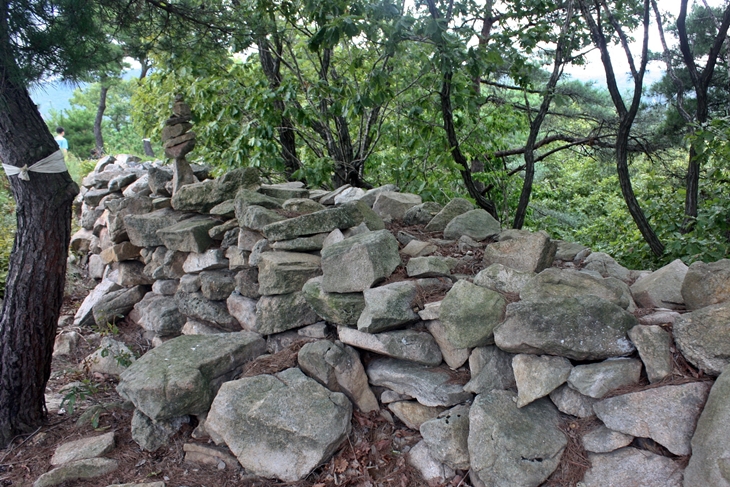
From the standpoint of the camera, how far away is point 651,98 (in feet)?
27.7

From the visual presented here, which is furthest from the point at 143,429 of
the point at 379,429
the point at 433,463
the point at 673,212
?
the point at 673,212

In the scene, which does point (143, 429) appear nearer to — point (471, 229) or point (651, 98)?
point (471, 229)

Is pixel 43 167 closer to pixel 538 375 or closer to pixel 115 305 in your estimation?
pixel 115 305

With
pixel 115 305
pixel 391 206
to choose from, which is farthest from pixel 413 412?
pixel 115 305

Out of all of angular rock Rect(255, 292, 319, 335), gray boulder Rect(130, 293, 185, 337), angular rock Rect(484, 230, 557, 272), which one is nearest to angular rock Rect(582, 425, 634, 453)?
angular rock Rect(484, 230, 557, 272)

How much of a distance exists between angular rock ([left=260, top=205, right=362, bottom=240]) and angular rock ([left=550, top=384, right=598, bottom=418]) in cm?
202

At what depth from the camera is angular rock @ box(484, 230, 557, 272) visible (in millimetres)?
3407

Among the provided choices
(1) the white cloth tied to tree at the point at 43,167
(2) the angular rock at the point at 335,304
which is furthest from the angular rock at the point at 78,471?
(1) the white cloth tied to tree at the point at 43,167

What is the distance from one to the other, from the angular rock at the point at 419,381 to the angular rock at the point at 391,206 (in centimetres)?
166

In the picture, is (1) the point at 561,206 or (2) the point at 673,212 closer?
(2) the point at 673,212

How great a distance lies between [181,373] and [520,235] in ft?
8.08

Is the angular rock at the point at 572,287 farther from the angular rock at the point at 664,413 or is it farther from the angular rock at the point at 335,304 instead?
the angular rock at the point at 335,304

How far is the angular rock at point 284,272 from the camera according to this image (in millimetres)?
3820

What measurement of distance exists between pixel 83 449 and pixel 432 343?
2430mm
